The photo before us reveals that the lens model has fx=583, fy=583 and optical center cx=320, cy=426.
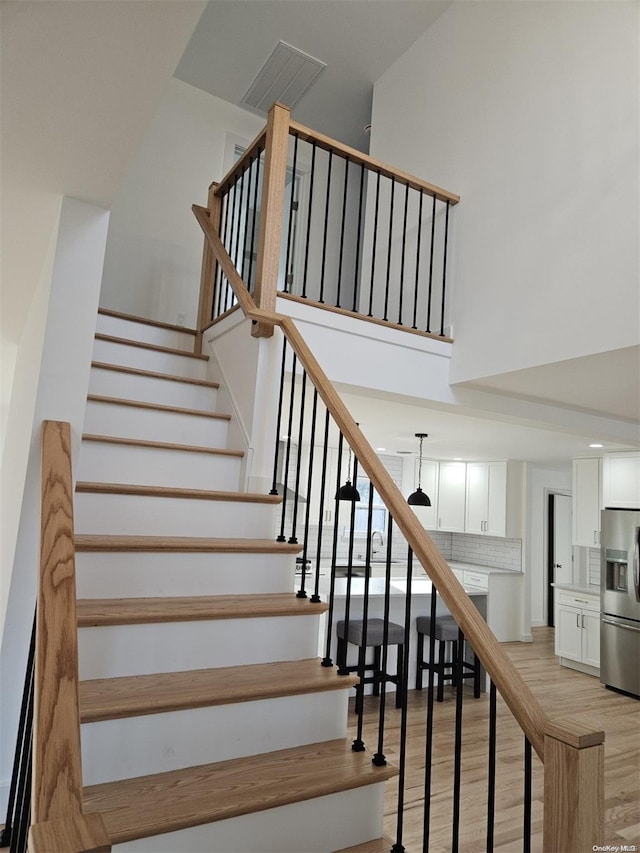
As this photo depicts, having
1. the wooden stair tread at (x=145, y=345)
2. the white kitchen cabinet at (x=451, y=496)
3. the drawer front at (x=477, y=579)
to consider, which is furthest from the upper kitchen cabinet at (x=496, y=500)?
the wooden stair tread at (x=145, y=345)

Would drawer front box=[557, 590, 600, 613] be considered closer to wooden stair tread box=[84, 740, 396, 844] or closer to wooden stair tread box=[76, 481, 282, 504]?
wooden stair tread box=[76, 481, 282, 504]

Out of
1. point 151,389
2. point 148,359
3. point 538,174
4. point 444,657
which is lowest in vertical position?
point 444,657

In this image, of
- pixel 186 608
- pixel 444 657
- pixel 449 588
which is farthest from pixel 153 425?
pixel 444 657

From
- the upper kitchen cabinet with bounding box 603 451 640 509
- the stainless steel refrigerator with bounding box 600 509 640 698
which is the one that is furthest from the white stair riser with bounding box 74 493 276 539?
the upper kitchen cabinet with bounding box 603 451 640 509

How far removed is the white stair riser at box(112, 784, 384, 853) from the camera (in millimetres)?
1479

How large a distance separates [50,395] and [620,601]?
596 centimetres

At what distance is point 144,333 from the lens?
13.0 ft

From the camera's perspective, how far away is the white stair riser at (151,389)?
3281 mm

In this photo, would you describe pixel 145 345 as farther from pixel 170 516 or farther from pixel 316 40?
pixel 316 40

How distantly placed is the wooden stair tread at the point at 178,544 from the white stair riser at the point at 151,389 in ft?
3.64

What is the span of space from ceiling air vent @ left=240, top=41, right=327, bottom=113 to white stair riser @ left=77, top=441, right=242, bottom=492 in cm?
353

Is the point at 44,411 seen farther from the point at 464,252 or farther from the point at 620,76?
the point at 620,76

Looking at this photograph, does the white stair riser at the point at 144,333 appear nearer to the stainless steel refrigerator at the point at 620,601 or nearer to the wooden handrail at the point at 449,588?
the wooden handrail at the point at 449,588

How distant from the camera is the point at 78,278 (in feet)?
7.36
